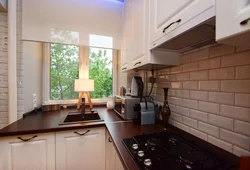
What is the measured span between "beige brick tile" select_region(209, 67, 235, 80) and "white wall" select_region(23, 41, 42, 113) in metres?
1.79

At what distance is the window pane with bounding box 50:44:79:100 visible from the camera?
200 centimetres

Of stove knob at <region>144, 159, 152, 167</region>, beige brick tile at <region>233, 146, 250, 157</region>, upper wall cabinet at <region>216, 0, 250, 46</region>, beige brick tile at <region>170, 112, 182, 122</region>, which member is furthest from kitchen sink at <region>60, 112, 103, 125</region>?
upper wall cabinet at <region>216, 0, 250, 46</region>

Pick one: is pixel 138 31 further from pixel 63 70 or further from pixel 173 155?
pixel 63 70

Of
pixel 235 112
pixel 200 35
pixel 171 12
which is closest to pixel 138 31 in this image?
pixel 171 12

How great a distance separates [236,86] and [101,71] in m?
1.85

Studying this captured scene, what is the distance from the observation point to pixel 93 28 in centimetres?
168

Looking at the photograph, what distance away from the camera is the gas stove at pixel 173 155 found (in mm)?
575

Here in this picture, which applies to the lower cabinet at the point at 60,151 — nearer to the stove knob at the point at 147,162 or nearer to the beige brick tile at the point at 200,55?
the stove knob at the point at 147,162

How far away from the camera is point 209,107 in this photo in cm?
82

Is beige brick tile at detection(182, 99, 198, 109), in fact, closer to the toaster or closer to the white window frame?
the toaster

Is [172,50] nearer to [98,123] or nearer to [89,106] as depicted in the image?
[98,123]

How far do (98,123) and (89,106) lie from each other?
824 mm

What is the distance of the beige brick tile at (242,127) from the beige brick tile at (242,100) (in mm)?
94

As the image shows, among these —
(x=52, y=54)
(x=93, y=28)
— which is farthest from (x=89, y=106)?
(x=93, y=28)
